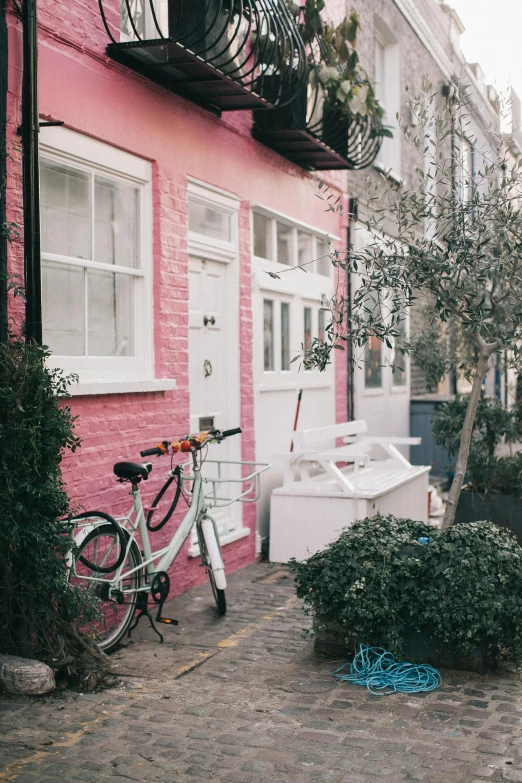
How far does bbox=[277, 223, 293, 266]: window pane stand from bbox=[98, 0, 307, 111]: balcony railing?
5.34 feet

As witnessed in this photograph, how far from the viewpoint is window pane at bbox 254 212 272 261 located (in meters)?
9.02

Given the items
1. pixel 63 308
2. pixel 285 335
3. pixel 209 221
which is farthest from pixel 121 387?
pixel 285 335

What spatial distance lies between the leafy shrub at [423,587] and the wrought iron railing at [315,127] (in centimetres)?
442

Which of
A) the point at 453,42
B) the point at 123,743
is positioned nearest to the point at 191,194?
the point at 123,743

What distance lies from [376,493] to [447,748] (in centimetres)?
409

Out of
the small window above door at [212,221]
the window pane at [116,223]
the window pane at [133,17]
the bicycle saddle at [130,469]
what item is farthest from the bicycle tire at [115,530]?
the window pane at [133,17]

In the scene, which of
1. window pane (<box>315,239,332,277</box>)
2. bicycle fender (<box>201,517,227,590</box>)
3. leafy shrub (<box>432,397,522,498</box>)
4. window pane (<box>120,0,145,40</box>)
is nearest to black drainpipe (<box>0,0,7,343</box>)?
window pane (<box>120,0,145,40</box>)

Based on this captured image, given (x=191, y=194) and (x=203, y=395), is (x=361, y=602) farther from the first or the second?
(x=191, y=194)

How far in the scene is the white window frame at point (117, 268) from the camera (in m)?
5.96

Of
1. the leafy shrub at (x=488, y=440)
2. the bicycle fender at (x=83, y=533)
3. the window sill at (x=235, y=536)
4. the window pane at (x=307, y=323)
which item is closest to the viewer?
the bicycle fender at (x=83, y=533)

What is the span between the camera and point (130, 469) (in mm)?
5793

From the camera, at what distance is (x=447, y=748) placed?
4.21 m

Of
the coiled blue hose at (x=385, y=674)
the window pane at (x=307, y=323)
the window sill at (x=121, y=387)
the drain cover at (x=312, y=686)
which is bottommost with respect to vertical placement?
the drain cover at (x=312, y=686)

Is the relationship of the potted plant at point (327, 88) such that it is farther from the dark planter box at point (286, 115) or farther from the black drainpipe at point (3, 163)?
the black drainpipe at point (3, 163)
